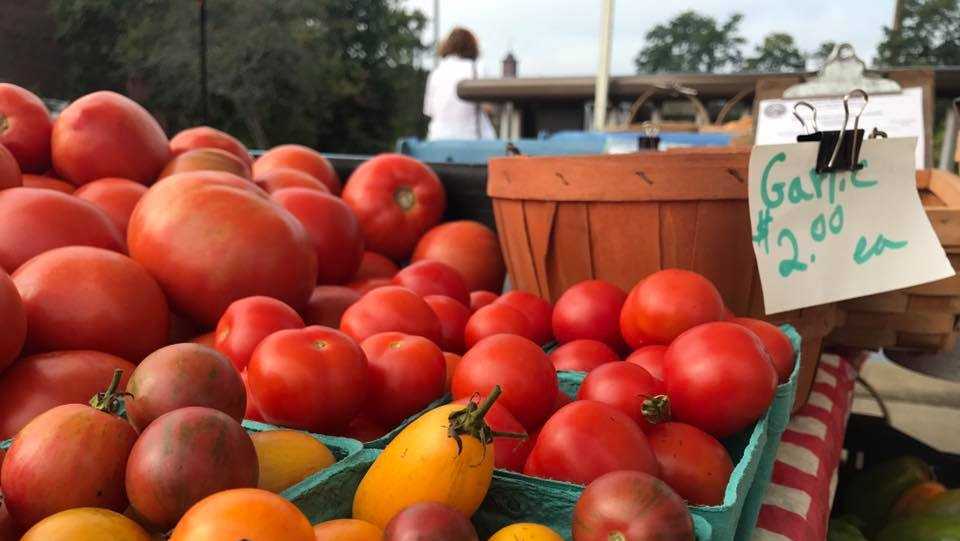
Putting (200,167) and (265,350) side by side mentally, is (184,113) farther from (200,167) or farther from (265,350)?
(265,350)

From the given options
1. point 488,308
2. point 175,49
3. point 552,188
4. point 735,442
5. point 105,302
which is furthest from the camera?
point 175,49

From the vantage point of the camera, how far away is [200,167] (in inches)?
57.4

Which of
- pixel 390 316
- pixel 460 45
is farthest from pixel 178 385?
pixel 460 45

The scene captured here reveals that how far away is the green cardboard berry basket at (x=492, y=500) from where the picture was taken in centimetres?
61

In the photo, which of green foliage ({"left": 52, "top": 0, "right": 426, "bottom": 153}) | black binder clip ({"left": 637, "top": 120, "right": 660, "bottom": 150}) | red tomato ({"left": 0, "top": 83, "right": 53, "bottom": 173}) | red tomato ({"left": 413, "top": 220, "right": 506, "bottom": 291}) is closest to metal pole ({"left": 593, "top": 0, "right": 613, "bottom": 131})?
green foliage ({"left": 52, "top": 0, "right": 426, "bottom": 153})

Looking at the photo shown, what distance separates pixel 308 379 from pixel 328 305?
518mm

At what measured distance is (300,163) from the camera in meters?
1.81

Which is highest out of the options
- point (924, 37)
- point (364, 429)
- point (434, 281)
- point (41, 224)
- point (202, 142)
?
point (924, 37)

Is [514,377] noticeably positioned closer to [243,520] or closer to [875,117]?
[243,520]

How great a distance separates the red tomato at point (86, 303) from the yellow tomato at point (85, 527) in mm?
480

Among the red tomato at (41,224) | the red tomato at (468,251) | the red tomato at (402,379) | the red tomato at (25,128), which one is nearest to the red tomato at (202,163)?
the red tomato at (25,128)

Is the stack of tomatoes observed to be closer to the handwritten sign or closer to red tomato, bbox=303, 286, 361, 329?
the handwritten sign

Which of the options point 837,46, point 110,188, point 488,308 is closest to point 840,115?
point 837,46

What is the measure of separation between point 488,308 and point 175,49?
1730 millimetres
